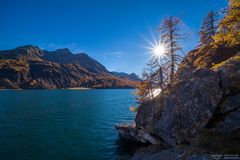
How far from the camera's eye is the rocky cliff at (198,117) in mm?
16406

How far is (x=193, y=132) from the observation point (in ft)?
64.6

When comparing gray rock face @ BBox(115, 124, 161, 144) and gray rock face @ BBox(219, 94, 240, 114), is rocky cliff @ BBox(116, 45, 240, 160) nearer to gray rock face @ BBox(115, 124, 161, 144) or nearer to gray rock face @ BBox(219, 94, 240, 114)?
gray rock face @ BBox(219, 94, 240, 114)

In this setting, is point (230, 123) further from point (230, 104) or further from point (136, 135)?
point (136, 135)

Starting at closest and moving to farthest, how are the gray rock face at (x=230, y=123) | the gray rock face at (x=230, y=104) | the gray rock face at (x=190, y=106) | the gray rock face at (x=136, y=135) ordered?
the gray rock face at (x=230, y=123) < the gray rock face at (x=230, y=104) < the gray rock face at (x=190, y=106) < the gray rock face at (x=136, y=135)

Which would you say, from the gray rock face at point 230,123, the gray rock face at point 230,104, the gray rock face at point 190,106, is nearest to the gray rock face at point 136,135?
the gray rock face at point 190,106

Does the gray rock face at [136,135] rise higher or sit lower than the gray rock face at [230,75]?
lower

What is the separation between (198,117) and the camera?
19.8 m

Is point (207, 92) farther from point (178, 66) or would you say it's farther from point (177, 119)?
point (178, 66)

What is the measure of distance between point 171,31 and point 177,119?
17988 millimetres

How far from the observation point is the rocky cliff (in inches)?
646

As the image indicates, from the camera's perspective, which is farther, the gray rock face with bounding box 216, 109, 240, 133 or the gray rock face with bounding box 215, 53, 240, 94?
the gray rock face with bounding box 215, 53, 240, 94

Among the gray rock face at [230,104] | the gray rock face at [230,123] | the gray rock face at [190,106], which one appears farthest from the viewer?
the gray rock face at [190,106]

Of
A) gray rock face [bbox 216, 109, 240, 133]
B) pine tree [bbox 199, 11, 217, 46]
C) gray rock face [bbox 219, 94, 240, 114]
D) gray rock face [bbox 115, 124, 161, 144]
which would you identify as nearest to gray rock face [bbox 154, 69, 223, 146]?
gray rock face [bbox 219, 94, 240, 114]

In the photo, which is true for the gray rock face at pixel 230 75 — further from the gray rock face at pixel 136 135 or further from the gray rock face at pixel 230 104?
the gray rock face at pixel 136 135
